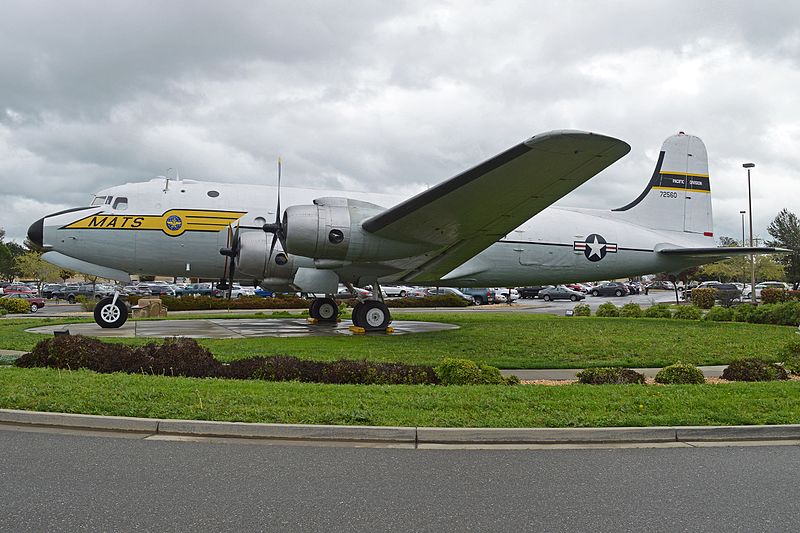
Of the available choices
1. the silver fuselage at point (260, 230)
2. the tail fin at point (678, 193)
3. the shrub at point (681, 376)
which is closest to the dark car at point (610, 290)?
the tail fin at point (678, 193)

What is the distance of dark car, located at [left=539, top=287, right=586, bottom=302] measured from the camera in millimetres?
60209

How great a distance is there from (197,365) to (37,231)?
10.2 metres

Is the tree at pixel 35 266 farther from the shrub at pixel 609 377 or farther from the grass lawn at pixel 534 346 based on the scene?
the shrub at pixel 609 377

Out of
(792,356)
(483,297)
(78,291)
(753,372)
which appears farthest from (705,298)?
(78,291)

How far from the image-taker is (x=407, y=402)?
7930 millimetres

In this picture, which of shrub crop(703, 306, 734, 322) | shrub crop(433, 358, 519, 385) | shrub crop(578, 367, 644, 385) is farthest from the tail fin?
shrub crop(433, 358, 519, 385)

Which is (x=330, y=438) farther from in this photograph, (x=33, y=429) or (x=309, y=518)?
(x=33, y=429)

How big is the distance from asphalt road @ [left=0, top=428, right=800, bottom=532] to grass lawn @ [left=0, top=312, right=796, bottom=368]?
5979 millimetres

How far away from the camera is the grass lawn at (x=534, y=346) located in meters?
12.9

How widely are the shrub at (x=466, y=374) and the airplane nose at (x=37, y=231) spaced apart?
43.4 feet

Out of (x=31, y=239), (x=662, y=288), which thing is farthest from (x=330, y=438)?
Answer: (x=662, y=288)

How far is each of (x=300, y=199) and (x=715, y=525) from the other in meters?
16.0

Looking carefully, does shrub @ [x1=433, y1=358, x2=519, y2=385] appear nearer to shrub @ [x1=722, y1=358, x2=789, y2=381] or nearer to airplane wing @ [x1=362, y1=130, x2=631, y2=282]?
shrub @ [x1=722, y1=358, x2=789, y2=381]

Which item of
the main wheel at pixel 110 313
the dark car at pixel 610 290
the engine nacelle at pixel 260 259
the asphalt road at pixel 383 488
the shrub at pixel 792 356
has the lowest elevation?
the asphalt road at pixel 383 488
